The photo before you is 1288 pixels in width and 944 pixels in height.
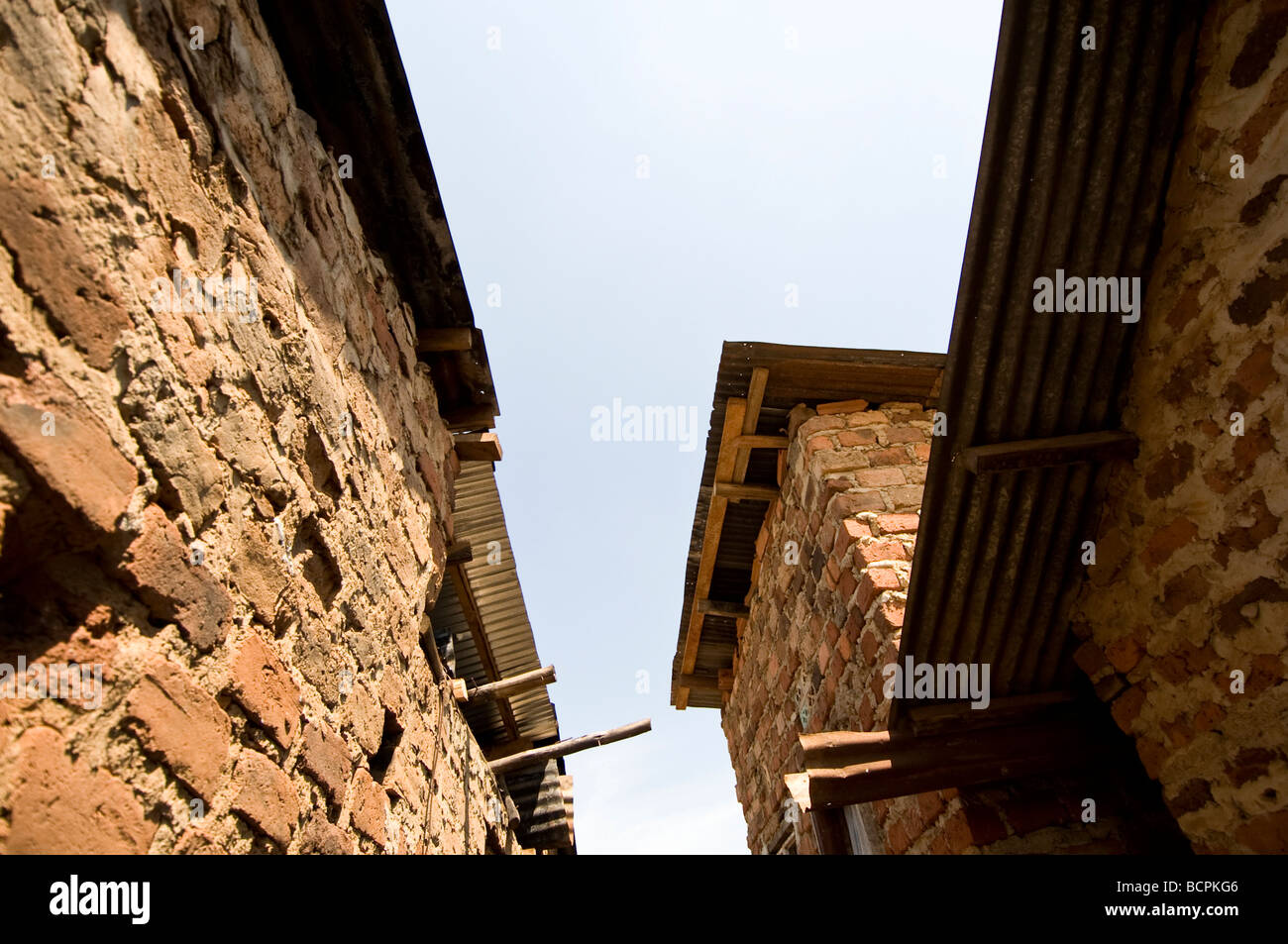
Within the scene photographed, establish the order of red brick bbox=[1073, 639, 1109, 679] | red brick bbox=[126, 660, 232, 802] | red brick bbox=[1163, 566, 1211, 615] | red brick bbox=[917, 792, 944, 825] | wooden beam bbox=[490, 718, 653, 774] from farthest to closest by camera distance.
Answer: wooden beam bbox=[490, 718, 653, 774] → red brick bbox=[917, 792, 944, 825] → red brick bbox=[1073, 639, 1109, 679] → red brick bbox=[1163, 566, 1211, 615] → red brick bbox=[126, 660, 232, 802]

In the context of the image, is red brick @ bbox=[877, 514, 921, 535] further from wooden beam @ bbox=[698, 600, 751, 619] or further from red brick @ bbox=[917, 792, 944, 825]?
wooden beam @ bbox=[698, 600, 751, 619]

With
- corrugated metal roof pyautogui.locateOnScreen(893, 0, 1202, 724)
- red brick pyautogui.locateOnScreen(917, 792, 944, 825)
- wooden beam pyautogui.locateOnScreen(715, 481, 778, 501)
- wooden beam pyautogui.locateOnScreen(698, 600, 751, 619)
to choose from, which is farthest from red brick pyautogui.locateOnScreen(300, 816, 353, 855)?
wooden beam pyautogui.locateOnScreen(698, 600, 751, 619)

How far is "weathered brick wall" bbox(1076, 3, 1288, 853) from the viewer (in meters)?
1.95

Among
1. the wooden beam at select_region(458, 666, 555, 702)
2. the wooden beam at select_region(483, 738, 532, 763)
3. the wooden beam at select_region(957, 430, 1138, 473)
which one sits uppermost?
the wooden beam at select_region(957, 430, 1138, 473)

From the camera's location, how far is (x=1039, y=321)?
7.82ft

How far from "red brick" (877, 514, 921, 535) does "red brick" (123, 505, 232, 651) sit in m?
2.91

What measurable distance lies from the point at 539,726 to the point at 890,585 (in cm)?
411

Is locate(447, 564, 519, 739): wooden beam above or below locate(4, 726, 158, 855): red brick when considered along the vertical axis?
below

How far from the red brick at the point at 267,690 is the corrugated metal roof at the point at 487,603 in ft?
10.1

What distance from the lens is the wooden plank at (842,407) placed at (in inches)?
170

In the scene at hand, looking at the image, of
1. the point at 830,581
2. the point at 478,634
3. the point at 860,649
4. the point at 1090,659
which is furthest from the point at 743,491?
the point at 1090,659

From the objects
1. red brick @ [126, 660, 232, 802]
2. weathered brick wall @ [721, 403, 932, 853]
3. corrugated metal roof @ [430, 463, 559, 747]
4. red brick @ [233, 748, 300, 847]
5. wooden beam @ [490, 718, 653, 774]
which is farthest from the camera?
wooden beam @ [490, 718, 653, 774]
